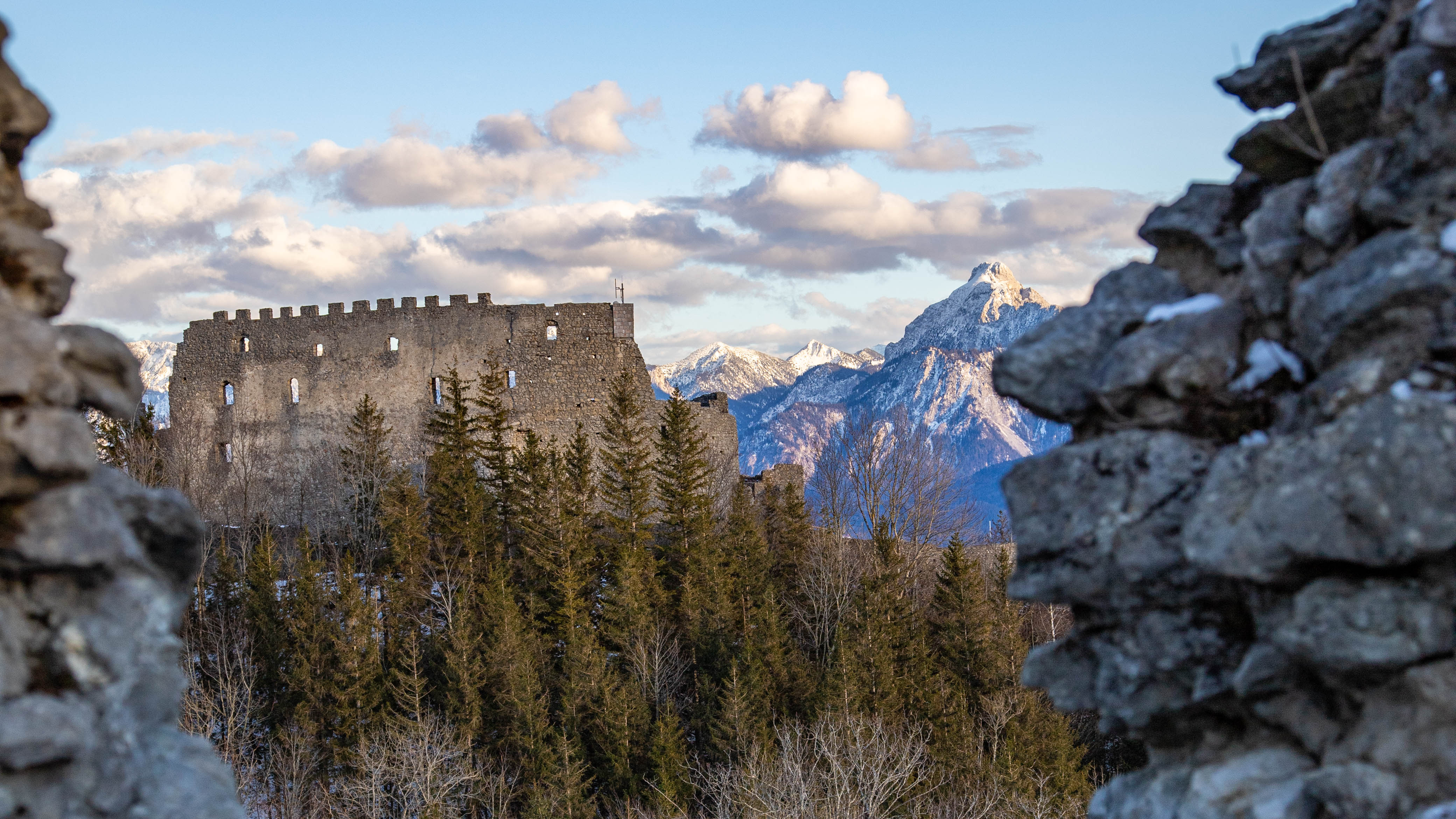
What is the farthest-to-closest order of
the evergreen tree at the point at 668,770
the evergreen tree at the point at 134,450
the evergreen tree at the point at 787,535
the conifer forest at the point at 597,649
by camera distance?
the evergreen tree at the point at 787,535 < the evergreen tree at the point at 134,450 < the conifer forest at the point at 597,649 < the evergreen tree at the point at 668,770

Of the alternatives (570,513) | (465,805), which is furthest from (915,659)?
(465,805)

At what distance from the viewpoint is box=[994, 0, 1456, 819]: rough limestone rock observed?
548cm

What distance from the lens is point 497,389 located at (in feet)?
134

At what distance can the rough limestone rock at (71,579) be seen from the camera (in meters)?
5.27

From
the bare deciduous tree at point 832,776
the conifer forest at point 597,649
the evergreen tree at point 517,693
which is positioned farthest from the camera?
the evergreen tree at point 517,693

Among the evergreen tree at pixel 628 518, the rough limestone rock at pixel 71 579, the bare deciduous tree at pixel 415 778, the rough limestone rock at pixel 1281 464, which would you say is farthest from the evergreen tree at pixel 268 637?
the rough limestone rock at pixel 1281 464

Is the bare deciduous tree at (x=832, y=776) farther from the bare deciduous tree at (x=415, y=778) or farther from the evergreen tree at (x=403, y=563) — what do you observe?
the evergreen tree at (x=403, y=563)

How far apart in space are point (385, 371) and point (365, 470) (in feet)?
12.7

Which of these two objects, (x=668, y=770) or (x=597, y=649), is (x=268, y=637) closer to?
(x=597, y=649)

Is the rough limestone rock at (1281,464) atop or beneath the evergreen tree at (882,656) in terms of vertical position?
atop

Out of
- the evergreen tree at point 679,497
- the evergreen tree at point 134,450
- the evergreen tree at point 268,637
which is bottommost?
the evergreen tree at point 268,637

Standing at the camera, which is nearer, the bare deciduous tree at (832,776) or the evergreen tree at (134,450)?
the bare deciduous tree at (832,776)

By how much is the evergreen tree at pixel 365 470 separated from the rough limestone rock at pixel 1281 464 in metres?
35.2

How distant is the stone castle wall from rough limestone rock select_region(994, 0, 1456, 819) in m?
34.2
